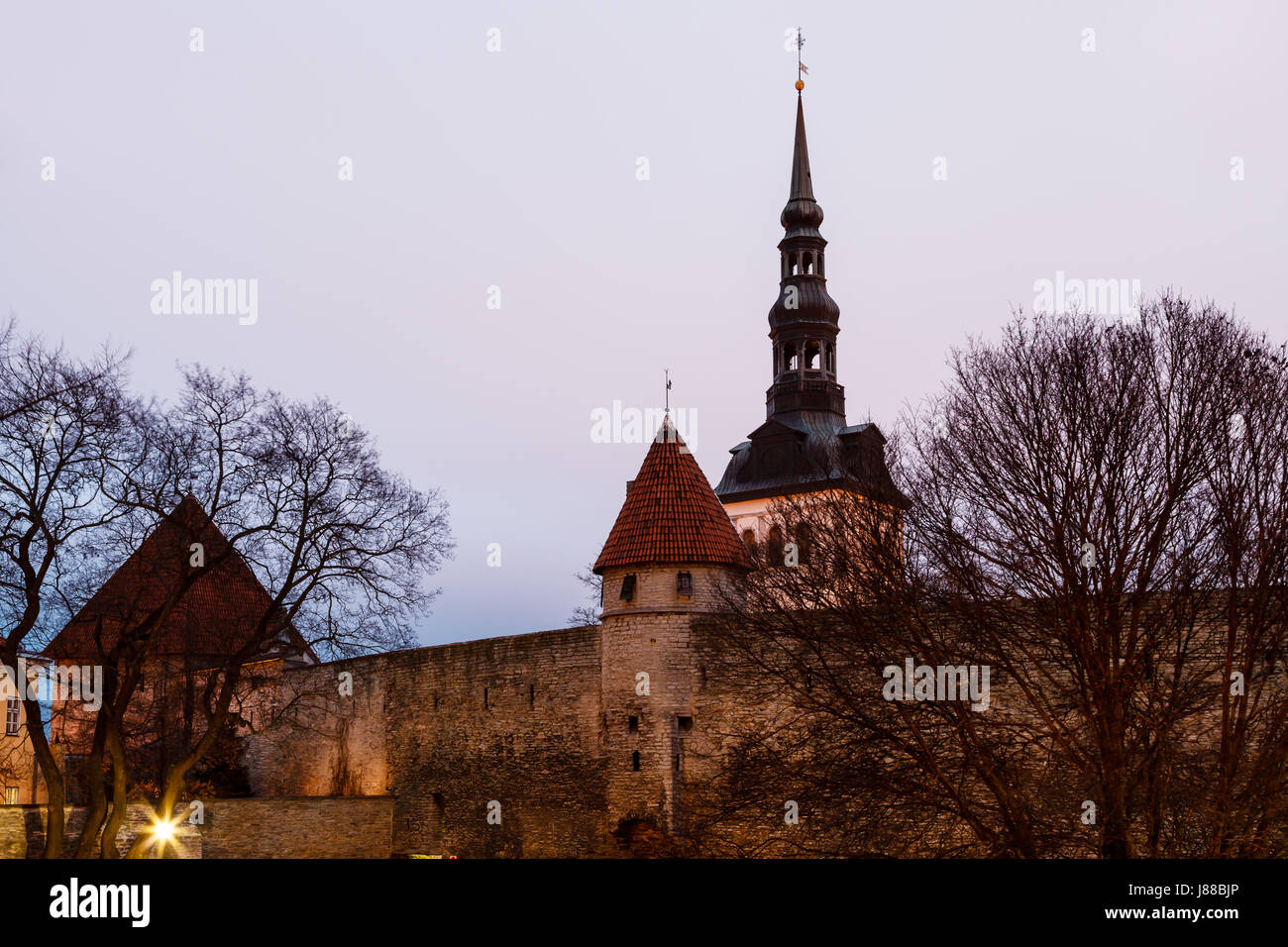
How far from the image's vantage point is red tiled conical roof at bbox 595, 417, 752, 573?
77.1 feet

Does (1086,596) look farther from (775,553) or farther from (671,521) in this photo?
(775,553)

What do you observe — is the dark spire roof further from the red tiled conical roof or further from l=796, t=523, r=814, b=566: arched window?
l=796, t=523, r=814, b=566: arched window

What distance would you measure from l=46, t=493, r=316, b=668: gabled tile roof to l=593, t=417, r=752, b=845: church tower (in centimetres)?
510

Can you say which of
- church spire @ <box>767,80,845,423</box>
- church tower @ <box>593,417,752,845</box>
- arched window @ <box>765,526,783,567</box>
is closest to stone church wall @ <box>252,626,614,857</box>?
church tower @ <box>593,417,752,845</box>

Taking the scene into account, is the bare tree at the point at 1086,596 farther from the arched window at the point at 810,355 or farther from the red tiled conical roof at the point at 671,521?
the arched window at the point at 810,355

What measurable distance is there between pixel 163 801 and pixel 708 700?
851 cm

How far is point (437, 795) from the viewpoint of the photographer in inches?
1072

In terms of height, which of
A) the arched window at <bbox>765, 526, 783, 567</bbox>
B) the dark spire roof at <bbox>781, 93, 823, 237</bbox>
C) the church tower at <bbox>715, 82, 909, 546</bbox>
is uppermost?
the dark spire roof at <bbox>781, 93, 823, 237</bbox>

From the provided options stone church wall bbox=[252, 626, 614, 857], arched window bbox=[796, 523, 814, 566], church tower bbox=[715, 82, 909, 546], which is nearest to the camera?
arched window bbox=[796, 523, 814, 566]

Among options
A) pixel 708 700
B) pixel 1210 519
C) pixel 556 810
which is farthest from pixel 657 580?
pixel 1210 519

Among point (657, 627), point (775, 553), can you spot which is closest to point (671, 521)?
point (657, 627)

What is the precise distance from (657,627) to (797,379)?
30695 mm

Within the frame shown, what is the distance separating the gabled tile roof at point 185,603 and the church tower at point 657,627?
201 inches

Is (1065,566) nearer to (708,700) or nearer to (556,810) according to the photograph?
(708,700)
